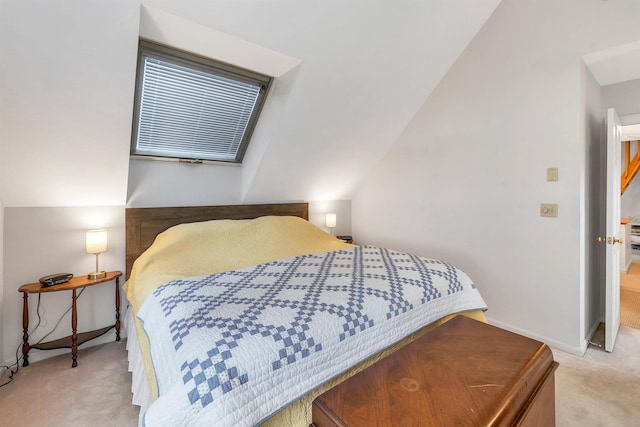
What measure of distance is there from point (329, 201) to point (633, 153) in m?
5.44

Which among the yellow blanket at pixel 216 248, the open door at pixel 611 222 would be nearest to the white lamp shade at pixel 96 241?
the yellow blanket at pixel 216 248

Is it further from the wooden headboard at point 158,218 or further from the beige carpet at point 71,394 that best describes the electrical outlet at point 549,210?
the beige carpet at point 71,394

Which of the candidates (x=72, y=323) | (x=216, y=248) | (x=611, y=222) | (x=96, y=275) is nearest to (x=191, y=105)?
(x=216, y=248)

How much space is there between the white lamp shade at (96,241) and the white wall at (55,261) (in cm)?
20

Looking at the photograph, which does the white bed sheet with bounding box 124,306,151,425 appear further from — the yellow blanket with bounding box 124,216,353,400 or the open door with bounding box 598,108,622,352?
the open door with bounding box 598,108,622,352

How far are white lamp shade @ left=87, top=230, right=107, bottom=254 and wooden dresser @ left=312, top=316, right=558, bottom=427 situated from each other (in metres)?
2.15

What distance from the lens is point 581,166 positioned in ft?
6.80

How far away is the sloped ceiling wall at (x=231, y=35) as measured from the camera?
149cm

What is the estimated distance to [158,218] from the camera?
256 cm

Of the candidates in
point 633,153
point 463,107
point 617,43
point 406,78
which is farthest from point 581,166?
point 633,153

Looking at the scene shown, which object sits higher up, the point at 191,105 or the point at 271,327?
the point at 191,105

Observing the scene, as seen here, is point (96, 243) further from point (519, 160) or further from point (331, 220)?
point (519, 160)

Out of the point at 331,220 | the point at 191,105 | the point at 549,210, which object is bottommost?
the point at 331,220

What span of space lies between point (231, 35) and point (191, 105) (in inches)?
33.9
